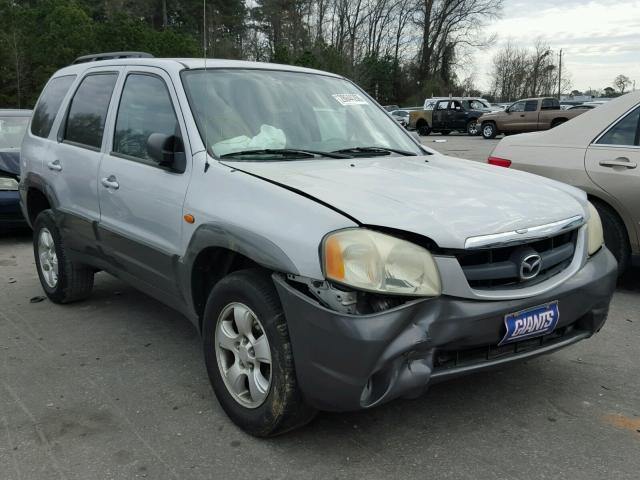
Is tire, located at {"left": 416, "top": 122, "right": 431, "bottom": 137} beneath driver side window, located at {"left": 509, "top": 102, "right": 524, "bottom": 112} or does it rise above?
beneath

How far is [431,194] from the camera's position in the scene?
2908mm

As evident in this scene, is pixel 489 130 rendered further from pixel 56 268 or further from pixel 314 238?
pixel 314 238

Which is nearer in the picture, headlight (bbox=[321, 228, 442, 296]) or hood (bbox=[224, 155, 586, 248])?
headlight (bbox=[321, 228, 442, 296])

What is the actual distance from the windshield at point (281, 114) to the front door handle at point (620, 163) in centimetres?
183

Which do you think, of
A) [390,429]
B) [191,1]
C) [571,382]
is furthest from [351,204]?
[191,1]

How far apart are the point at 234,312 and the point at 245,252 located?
332 millimetres

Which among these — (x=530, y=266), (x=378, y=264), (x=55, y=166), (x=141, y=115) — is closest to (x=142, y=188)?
(x=141, y=115)

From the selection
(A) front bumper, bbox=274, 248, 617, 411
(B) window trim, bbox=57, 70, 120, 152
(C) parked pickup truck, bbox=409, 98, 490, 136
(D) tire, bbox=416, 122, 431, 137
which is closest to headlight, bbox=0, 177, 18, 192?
(B) window trim, bbox=57, 70, 120, 152

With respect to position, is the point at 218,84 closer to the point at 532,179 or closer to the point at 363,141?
the point at 363,141

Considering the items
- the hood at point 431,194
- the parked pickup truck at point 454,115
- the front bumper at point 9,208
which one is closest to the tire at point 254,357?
the hood at point 431,194

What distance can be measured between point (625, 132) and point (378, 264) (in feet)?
11.7

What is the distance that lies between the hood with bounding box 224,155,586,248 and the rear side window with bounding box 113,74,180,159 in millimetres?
711

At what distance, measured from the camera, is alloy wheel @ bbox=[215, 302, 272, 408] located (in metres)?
2.87

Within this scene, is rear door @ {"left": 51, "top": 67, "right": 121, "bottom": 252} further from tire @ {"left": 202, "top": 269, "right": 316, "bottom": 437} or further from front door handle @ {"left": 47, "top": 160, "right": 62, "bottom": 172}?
tire @ {"left": 202, "top": 269, "right": 316, "bottom": 437}
